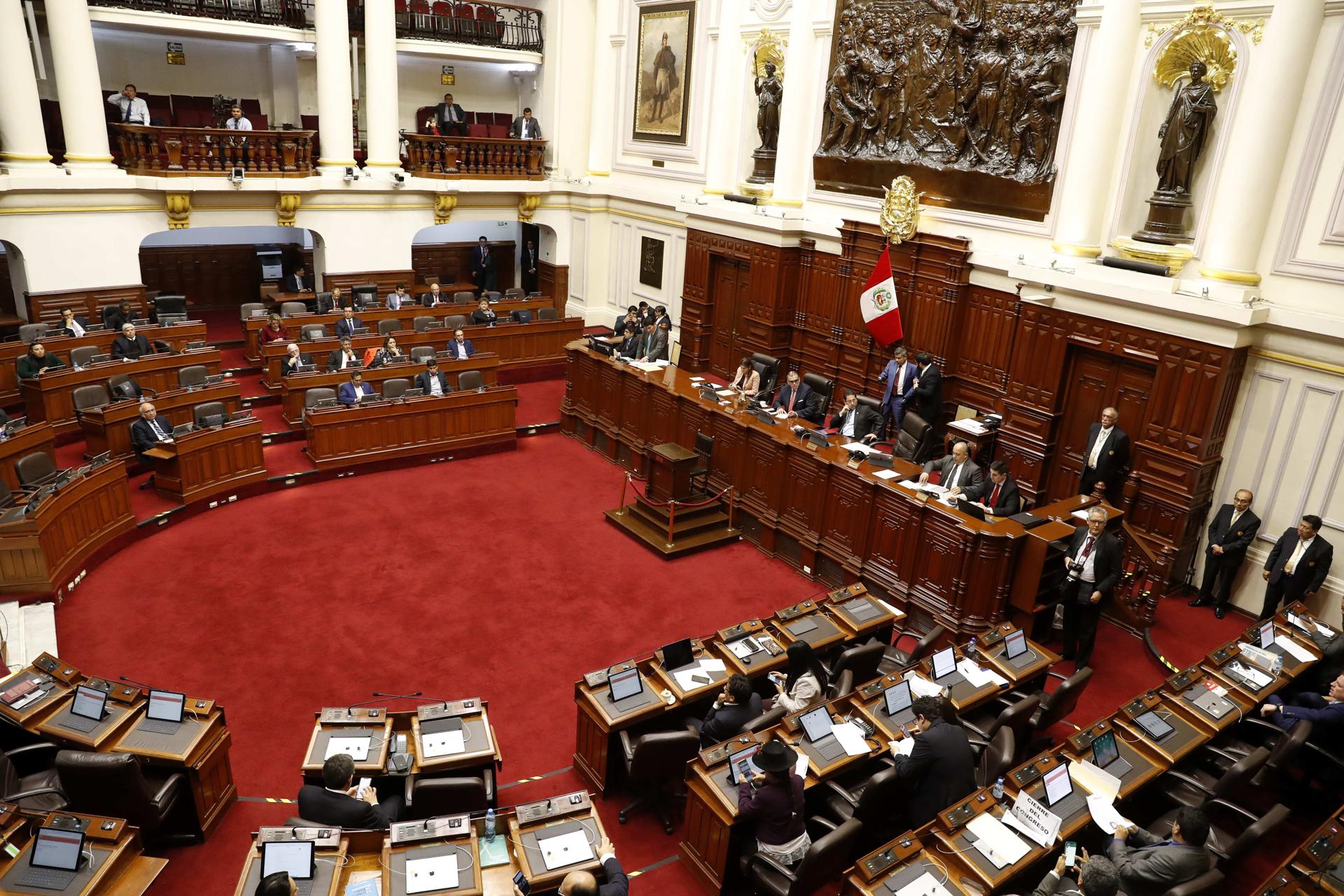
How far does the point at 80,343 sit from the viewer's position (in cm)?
1263

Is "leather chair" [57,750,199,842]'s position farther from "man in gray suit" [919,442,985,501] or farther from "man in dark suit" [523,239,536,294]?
"man in dark suit" [523,239,536,294]

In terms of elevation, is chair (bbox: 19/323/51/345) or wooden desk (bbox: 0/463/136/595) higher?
chair (bbox: 19/323/51/345)

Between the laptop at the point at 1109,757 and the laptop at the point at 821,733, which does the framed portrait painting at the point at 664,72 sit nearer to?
the laptop at the point at 821,733

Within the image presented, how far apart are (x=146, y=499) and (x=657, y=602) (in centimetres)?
633

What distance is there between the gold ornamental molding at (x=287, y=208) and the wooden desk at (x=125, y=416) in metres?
5.25

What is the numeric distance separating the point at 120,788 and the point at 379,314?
11.5 meters

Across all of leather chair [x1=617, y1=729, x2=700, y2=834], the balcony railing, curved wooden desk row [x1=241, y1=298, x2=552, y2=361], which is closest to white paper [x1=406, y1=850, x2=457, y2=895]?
leather chair [x1=617, y1=729, x2=700, y2=834]

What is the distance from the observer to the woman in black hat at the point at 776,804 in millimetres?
4910

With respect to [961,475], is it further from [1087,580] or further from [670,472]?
[670,472]

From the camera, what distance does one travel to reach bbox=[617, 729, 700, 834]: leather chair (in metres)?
5.77

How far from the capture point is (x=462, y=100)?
790 inches

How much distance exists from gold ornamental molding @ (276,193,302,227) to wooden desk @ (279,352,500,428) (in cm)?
376

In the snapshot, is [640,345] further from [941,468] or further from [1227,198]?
[1227,198]

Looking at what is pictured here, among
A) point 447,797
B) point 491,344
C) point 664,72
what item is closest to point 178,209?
point 491,344
